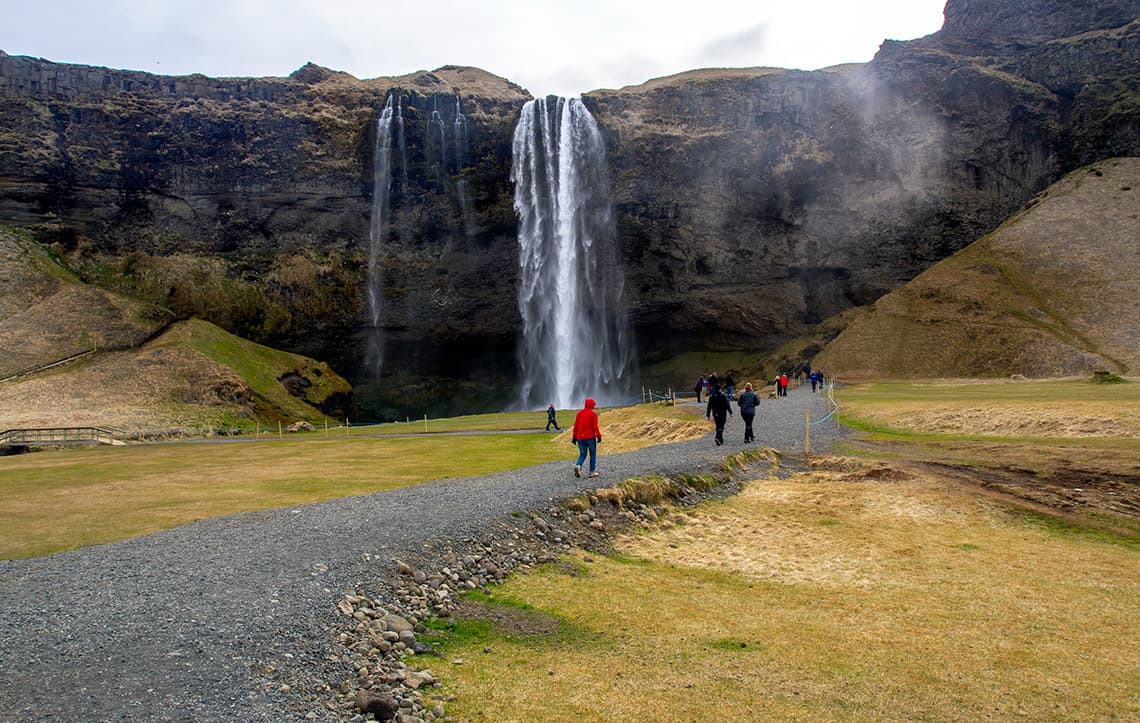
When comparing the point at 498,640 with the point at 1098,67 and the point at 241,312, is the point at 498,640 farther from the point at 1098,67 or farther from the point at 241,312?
the point at 1098,67

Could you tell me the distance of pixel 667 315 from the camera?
257 ft

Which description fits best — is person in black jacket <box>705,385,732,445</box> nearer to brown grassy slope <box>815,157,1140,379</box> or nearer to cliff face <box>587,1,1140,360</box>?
brown grassy slope <box>815,157,1140,379</box>

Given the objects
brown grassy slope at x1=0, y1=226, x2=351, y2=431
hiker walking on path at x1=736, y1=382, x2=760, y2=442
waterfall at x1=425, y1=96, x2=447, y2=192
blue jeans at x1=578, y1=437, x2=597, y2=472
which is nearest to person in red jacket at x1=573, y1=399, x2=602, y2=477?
blue jeans at x1=578, y1=437, x2=597, y2=472

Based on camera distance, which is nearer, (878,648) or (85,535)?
(878,648)

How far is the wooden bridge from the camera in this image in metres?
43.3

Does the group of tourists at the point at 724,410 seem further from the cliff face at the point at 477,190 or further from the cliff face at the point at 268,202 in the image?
the cliff face at the point at 268,202

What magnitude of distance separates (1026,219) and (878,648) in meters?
79.4

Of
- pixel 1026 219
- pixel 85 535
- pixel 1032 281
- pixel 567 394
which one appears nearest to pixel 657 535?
pixel 85 535

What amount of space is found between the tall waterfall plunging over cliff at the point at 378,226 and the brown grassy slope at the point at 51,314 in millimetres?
19229

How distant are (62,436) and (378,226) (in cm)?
3695

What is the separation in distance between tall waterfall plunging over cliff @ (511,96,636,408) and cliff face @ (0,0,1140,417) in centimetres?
196

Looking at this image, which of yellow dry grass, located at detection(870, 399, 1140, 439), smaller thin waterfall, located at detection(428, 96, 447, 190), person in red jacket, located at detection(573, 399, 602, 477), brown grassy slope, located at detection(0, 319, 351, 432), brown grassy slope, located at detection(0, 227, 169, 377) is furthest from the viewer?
smaller thin waterfall, located at detection(428, 96, 447, 190)

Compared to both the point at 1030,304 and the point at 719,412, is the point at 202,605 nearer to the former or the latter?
the point at 719,412

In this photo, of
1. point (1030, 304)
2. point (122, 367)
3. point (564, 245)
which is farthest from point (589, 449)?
point (1030, 304)
